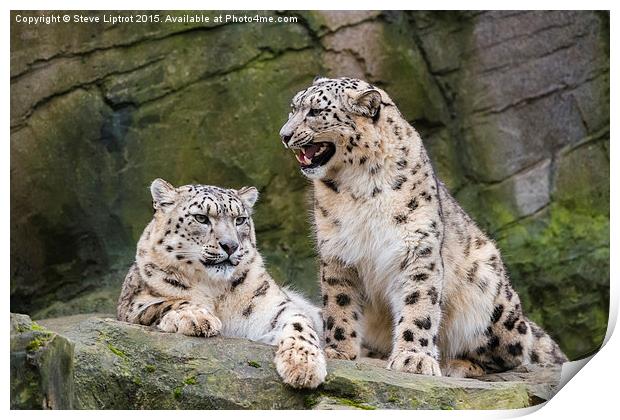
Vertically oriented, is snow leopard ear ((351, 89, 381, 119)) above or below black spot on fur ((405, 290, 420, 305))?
above

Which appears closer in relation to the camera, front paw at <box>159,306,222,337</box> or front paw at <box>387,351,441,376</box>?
front paw at <box>159,306,222,337</box>

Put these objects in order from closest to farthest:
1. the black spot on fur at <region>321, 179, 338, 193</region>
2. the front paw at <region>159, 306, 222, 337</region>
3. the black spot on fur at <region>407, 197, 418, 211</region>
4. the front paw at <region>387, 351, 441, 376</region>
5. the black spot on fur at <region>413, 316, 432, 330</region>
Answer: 1. the front paw at <region>159, 306, 222, 337</region>
2. the front paw at <region>387, 351, 441, 376</region>
3. the black spot on fur at <region>413, 316, 432, 330</region>
4. the black spot on fur at <region>407, 197, 418, 211</region>
5. the black spot on fur at <region>321, 179, 338, 193</region>

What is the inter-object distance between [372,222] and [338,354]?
69cm

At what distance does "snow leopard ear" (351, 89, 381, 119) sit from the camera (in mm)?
5625

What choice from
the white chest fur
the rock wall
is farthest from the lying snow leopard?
the rock wall

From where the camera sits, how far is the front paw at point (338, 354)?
5.55m

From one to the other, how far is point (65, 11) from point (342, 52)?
219 centimetres

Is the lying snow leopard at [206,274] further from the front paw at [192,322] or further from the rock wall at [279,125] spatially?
the rock wall at [279,125]

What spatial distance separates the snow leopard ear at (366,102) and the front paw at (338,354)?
3.97ft

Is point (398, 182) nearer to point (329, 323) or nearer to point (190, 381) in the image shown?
point (329, 323)

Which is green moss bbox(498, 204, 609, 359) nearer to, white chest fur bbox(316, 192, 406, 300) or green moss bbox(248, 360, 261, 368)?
white chest fur bbox(316, 192, 406, 300)

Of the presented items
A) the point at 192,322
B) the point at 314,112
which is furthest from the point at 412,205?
the point at 192,322

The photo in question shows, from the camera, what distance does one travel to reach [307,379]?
4.80 metres
